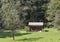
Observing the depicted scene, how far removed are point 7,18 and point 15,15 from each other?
Result: 124 centimetres

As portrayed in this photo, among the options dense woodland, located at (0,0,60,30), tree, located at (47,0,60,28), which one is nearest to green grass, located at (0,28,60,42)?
tree, located at (47,0,60,28)

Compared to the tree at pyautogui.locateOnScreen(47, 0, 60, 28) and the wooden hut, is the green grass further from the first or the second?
the wooden hut

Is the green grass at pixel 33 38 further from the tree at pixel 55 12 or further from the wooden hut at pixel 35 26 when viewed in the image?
the wooden hut at pixel 35 26

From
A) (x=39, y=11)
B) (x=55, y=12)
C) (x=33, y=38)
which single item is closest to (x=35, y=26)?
(x=55, y=12)

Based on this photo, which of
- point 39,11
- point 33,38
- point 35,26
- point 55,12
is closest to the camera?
point 33,38

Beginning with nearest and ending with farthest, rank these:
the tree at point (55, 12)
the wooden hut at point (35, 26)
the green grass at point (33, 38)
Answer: the green grass at point (33, 38) < the tree at point (55, 12) < the wooden hut at point (35, 26)

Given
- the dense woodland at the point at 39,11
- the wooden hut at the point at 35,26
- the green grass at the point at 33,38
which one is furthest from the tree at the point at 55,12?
the green grass at the point at 33,38

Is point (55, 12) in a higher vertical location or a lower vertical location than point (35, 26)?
higher

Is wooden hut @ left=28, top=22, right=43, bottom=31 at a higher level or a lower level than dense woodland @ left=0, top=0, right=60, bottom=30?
lower

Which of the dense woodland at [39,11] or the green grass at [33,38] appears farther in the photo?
the dense woodland at [39,11]

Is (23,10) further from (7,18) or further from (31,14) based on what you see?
(7,18)

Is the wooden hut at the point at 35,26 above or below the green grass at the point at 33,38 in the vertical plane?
below

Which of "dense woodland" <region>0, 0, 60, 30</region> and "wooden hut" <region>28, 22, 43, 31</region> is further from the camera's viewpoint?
"wooden hut" <region>28, 22, 43, 31</region>

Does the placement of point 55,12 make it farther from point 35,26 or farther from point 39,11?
point 39,11
